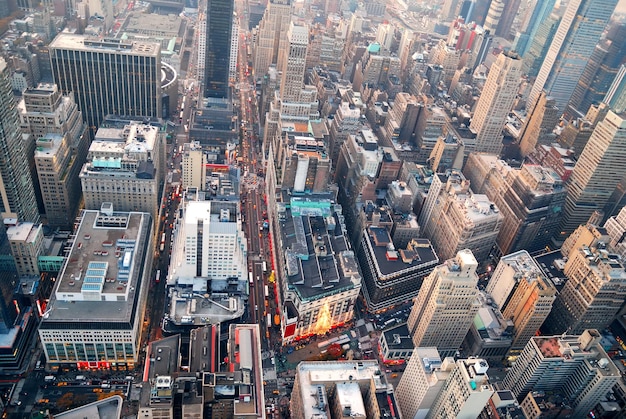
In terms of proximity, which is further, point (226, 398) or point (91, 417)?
point (91, 417)

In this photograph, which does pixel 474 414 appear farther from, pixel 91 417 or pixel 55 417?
pixel 55 417

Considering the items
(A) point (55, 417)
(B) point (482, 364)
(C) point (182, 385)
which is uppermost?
(B) point (482, 364)

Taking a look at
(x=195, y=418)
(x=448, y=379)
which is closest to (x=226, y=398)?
(x=195, y=418)

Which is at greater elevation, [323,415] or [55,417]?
[323,415]

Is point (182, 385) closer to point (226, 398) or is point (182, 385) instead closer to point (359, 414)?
point (226, 398)

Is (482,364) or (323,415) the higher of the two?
Result: (482,364)

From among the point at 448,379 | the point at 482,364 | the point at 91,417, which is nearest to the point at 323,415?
the point at 448,379
